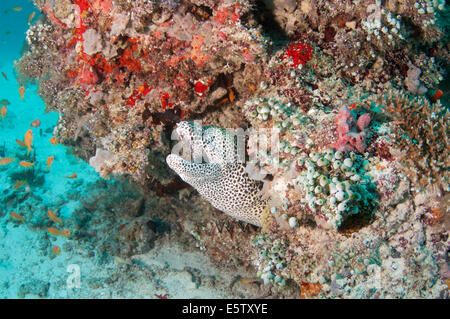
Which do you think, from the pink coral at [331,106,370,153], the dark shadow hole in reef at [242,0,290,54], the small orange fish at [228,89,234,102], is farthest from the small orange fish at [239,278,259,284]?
the dark shadow hole in reef at [242,0,290,54]

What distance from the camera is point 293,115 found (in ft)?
12.2

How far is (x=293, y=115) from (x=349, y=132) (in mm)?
789

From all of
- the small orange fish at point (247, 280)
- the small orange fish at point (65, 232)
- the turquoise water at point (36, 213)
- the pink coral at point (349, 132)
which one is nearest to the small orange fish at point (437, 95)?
the pink coral at point (349, 132)

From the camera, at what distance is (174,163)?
14.6 ft

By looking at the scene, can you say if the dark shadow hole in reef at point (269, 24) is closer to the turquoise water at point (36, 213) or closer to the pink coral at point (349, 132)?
the pink coral at point (349, 132)

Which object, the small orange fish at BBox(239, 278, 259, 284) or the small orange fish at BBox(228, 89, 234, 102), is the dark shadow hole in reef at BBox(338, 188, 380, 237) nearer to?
the small orange fish at BBox(239, 278, 259, 284)

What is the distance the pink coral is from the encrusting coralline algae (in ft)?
0.05

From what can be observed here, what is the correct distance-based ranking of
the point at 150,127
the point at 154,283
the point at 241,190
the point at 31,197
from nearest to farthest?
the point at 241,190, the point at 150,127, the point at 154,283, the point at 31,197

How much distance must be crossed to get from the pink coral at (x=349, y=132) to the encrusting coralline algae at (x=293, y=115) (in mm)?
15

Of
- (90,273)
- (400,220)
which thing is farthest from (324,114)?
(90,273)

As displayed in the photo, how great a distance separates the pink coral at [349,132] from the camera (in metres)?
3.26

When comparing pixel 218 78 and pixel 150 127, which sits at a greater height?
pixel 218 78
